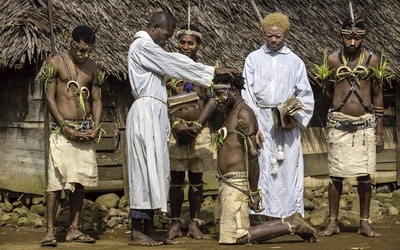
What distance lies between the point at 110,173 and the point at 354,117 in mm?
3441

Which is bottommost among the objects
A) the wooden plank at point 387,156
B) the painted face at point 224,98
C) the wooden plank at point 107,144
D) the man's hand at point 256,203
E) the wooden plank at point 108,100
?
the man's hand at point 256,203

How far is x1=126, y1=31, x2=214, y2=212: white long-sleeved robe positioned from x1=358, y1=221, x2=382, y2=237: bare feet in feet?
6.84

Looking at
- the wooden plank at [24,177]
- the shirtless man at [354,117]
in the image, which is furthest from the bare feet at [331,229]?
the wooden plank at [24,177]

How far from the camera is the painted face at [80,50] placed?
28.7ft

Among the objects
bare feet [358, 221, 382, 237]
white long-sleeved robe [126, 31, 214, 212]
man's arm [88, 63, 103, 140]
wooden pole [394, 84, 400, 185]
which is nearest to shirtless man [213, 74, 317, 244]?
white long-sleeved robe [126, 31, 214, 212]

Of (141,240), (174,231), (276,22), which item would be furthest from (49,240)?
(276,22)

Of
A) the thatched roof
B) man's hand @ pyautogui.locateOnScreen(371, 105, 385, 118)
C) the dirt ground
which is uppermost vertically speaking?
the thatched roof

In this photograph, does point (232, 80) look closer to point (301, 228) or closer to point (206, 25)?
point (301, 228)

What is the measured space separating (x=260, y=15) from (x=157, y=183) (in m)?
4.82

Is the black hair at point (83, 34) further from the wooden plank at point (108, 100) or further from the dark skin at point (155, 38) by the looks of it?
the wooden plank at point (108, 100)

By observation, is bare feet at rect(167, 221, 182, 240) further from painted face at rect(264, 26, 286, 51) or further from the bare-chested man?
painted face at rect(264, 26, 286, 51)

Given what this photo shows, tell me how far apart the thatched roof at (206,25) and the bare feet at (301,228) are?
10.1 feet

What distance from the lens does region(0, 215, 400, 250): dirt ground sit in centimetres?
849

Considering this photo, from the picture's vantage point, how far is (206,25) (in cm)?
1213
